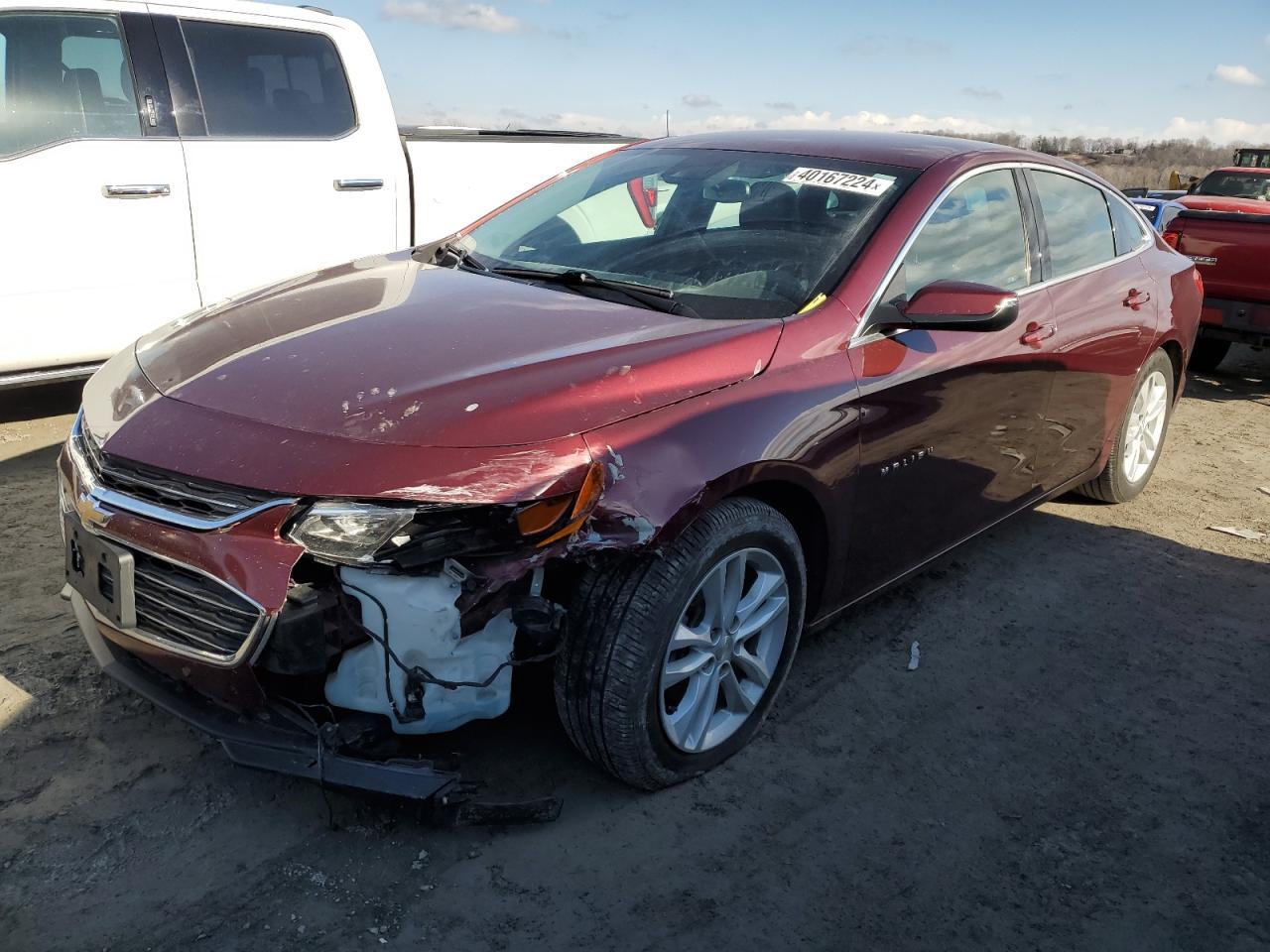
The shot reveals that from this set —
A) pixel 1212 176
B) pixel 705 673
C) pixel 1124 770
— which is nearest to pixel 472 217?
pixel 705 673

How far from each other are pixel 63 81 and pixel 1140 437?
539cm

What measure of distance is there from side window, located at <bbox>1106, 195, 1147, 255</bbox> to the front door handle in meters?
0.98

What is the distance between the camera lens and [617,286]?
10.8 feet

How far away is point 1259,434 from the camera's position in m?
7.07

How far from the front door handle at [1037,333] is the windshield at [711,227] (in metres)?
0.73

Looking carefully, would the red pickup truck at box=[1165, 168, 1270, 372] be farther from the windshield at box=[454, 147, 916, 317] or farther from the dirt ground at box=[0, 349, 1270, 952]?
the windshield at box=[454, 147, 916, 317]

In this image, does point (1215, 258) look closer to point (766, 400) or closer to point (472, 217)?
point (472, 217)

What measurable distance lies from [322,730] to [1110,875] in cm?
197

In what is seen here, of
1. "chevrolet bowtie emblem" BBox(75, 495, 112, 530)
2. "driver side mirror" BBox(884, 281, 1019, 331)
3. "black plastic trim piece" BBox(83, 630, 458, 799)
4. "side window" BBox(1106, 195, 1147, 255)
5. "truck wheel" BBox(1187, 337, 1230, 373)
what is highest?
"side window" BBox(1106, 195, 1147, 255)

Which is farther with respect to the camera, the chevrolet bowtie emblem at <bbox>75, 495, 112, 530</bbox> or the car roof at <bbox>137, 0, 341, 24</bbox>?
the car roof at <bbox>137, 0, 341, 24</bbox>

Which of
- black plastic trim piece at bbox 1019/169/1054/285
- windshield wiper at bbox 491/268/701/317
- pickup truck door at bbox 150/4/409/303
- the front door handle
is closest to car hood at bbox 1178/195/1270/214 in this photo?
black plastic trim piece at bbox 1019/169/1054/285

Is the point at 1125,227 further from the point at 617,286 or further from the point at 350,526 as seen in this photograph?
the point at 350,526

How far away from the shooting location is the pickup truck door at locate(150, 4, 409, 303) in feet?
17.6

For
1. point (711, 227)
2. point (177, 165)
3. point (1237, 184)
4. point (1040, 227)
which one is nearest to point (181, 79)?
point (177, 165)
